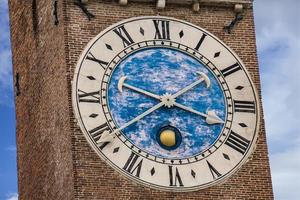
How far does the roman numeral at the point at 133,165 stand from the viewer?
29.3m

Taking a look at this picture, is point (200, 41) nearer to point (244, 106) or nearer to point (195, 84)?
point (195, 84)

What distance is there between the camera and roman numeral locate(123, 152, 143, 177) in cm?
2931

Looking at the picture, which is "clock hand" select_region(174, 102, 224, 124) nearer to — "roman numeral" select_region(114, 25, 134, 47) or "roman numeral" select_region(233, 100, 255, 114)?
"roman numeral" select_region(233, 100, 255, 114)

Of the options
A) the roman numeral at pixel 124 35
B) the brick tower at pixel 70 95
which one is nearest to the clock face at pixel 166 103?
the roman numeral at pixel 124 35

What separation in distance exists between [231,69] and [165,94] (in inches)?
60.2

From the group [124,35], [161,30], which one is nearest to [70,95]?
[124,35]

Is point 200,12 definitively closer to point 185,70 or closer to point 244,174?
point 185,70

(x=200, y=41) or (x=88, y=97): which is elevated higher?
(x=200, y=41)

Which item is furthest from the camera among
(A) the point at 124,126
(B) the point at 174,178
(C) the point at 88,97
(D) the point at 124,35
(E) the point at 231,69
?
(E) the point at 231,69

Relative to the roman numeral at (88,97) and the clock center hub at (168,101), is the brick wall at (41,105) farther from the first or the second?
the clock center hub at (168,101)

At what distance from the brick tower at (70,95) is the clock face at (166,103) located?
0.20 meters

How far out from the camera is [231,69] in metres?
30.8

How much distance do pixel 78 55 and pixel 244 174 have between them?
3922 millimetres

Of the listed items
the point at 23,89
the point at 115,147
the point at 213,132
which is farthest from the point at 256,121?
the point at 23,89
